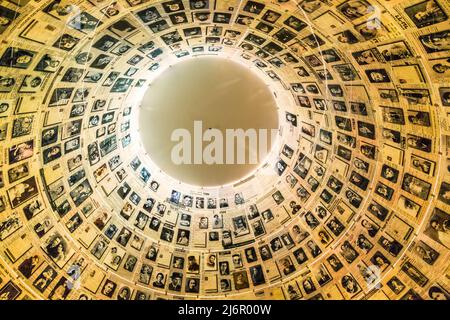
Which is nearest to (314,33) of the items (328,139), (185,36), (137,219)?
(185,36)

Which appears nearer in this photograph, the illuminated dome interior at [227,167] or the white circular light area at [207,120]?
the illuminated dome interior at [227,167]

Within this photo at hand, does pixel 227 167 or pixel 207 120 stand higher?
pixel 207 120

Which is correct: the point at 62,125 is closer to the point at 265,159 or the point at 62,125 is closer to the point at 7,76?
the point at 7,76

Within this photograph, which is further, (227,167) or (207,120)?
(227,167)

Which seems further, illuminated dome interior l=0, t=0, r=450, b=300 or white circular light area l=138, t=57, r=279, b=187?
white circular light area l=138, t=57, r=279, b=187
